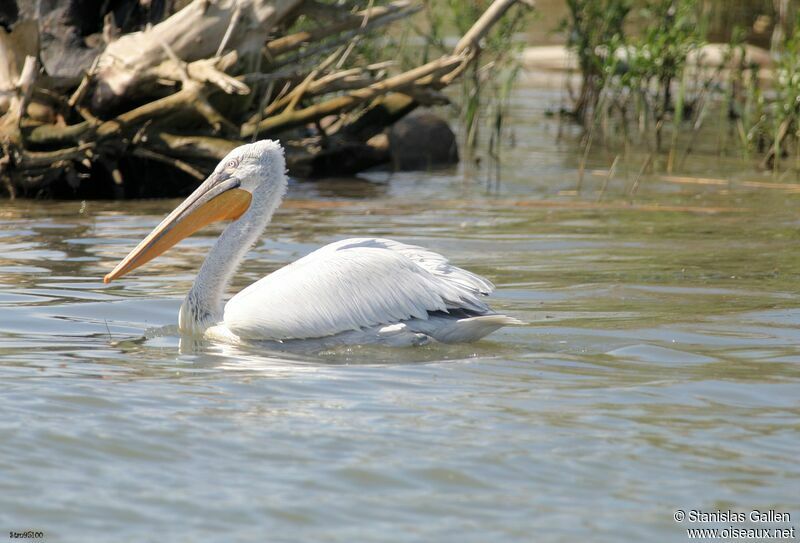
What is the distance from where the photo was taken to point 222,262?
17.0 ft

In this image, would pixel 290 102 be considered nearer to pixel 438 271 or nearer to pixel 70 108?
pixel 70 108

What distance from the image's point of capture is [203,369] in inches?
Result: 172

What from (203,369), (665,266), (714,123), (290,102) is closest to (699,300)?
(665,266)

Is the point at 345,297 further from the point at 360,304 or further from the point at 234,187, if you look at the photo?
the point at 234,187

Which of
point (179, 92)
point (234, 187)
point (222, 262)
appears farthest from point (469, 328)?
point (179, 92)

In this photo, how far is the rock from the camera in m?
11.4

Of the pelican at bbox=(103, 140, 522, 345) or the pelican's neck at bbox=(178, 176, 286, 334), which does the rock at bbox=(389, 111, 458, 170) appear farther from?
the pelican at bbox=(103, 140, 522, 345)

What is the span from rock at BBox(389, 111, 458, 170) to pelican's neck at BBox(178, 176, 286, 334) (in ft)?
19.8

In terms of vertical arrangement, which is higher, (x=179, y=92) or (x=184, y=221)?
(x=179, y=92)

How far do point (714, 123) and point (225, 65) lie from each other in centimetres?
776

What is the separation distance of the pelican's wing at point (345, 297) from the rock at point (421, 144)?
21.8ft

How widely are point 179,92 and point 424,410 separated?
17.5 feet

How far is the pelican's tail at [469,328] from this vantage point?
4594mm

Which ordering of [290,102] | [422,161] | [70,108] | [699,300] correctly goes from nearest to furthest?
[699,300] < [70,108] < [290,102] < [422,161]
